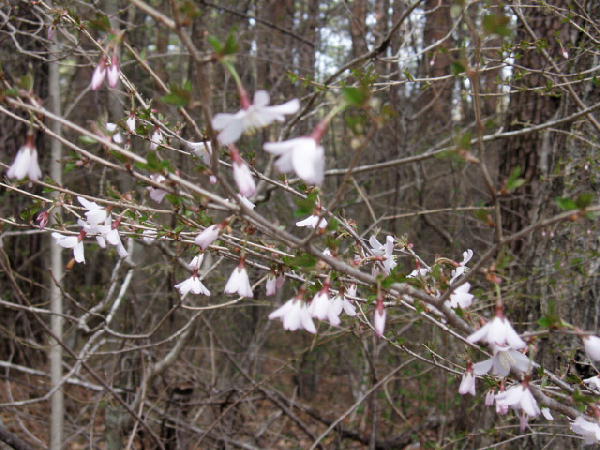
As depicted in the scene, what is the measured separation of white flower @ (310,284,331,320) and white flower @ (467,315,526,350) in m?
0.38

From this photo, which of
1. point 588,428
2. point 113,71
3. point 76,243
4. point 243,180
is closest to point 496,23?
point 243,180

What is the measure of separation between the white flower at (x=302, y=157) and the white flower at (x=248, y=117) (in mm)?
73

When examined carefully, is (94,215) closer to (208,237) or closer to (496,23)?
(208,237)

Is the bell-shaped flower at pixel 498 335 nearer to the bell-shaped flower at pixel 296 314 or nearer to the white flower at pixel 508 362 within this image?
the white flower at pixel 508 362

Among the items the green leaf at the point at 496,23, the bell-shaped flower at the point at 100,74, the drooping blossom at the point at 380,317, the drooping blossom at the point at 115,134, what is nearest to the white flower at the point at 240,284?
the drooping blossom at the point at 380,317

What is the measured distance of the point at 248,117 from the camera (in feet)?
3.67

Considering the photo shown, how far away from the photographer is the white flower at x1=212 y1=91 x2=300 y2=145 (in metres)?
1.06

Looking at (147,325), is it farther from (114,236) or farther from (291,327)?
(291,327)

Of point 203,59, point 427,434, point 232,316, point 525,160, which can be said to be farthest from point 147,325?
point 203,59

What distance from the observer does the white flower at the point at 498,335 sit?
3.90 ft

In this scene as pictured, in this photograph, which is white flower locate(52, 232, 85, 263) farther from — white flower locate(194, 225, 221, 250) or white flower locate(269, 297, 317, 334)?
white flower locate(269, 297, 317, 334)

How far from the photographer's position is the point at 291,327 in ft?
4.49

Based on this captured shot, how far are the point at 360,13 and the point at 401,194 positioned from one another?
251 cm

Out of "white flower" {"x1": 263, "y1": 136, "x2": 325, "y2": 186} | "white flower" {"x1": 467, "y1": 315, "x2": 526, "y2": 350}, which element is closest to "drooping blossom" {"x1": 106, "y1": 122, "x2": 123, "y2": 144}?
"white flower" {"x1": 263, "y1": 136, "x2": 325, "y2": 186}
